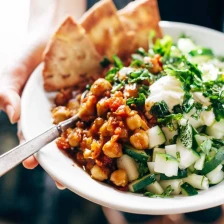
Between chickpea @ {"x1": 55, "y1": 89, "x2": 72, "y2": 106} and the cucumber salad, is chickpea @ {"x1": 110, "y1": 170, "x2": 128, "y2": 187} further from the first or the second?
chickpea @ {"x1": 55, "y1": 89, "x2": 72, "y2": 106}

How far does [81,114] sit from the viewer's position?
1897 mm

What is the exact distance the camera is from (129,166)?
170cm

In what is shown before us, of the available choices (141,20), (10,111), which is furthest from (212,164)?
(141,20)

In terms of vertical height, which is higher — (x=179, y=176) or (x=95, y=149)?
(x=95, y=149)

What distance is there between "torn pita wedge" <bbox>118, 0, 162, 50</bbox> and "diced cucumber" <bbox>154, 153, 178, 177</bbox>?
3.49 feet

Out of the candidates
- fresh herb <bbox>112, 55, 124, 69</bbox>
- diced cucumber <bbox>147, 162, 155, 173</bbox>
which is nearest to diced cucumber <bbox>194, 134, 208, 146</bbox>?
diced cucumber <bbox>147, 162, 155, 173</bbox>

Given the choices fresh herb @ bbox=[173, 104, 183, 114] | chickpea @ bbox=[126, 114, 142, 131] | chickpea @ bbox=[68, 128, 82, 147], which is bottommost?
fresh herb @ bbox=[173, 104, 183, 114]

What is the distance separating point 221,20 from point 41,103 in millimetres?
1860

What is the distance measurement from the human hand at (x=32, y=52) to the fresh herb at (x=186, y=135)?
23.6 inches

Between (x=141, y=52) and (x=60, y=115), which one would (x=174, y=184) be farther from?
(x=141, y=52)

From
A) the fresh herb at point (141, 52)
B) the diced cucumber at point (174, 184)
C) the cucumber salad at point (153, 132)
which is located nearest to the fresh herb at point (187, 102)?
the cucumber salad at point (153, 132)

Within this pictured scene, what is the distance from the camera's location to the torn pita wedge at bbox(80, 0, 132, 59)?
235cm

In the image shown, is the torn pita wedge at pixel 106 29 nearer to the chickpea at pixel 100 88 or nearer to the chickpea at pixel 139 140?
the chickpea at pixel 100 88

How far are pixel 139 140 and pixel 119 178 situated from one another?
186 millimetres
